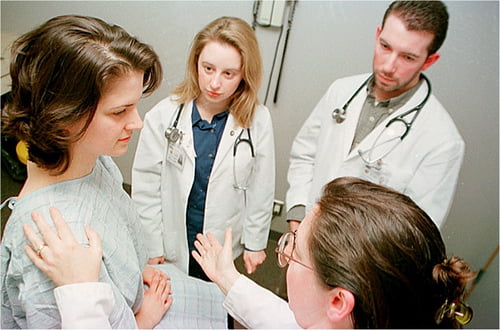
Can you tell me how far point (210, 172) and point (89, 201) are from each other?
55cm

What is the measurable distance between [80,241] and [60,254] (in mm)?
50

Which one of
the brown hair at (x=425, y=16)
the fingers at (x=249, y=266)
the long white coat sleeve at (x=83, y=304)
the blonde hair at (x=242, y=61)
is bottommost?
the fingers at (x=249, y=266)

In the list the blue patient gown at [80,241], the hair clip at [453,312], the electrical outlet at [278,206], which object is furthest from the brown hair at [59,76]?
the electrical outlet at [278,206]

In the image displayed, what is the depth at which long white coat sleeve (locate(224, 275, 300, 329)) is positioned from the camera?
107 cm

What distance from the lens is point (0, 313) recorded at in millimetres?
805

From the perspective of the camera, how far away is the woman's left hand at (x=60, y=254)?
69 cm

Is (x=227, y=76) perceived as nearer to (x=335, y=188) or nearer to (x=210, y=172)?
(x=210, y=172)

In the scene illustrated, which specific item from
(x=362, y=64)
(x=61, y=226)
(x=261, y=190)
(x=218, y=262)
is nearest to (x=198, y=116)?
(x=261, y=190)

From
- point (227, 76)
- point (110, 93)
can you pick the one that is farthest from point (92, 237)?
point (227, 76)

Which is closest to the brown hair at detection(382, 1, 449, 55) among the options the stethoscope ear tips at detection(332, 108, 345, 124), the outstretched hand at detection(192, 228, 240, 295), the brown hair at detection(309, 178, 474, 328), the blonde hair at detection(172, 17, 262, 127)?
the stethoscope ear tips at detection(332, 108, 345, 124)

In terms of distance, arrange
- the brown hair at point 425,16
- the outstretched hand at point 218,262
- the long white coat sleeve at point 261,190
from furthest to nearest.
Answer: the long white coat sleeve at point 261,190 < the brown hair at point 425,16 < the outstretched hand at point 218,262

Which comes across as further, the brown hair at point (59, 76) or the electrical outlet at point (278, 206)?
the electrical outlet at point (278, 206)

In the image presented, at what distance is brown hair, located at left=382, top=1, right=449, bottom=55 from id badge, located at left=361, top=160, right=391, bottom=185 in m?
0.38

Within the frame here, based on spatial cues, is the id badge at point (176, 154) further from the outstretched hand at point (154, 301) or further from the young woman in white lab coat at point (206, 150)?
the outstretched hand at point (154, 301)
